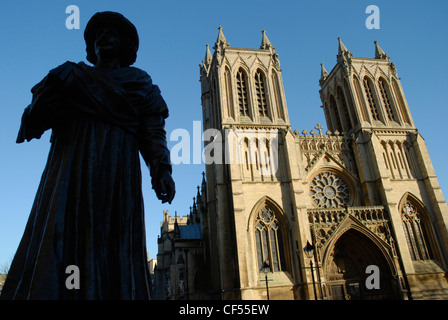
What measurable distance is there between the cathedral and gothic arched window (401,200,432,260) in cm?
7

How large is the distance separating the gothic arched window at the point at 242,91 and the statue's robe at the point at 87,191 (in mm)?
22959

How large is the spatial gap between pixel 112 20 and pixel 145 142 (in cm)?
105

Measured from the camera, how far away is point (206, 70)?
3150 centimetres

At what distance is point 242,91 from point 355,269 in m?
14.9

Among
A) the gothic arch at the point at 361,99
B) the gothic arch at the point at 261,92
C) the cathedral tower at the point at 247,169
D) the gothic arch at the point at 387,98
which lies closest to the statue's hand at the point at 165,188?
the cathedral tower at the point at 247,169

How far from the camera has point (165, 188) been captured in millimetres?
2717

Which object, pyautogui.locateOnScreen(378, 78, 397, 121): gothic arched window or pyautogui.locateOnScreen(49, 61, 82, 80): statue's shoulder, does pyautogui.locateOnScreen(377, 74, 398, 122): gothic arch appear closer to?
pyautogui.locateOnScreen(378, 78, 397, 121): gothic arched window

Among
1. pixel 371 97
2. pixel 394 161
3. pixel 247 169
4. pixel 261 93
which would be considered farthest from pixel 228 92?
pixel 394 161

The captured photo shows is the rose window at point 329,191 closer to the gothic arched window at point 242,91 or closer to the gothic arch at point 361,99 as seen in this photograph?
the gothic arch at point 361,99

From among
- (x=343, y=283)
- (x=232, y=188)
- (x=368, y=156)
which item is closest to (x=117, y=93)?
(x=232, y=188)

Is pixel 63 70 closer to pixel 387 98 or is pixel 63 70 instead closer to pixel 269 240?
pixel 269 240

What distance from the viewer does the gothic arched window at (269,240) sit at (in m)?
20.9
